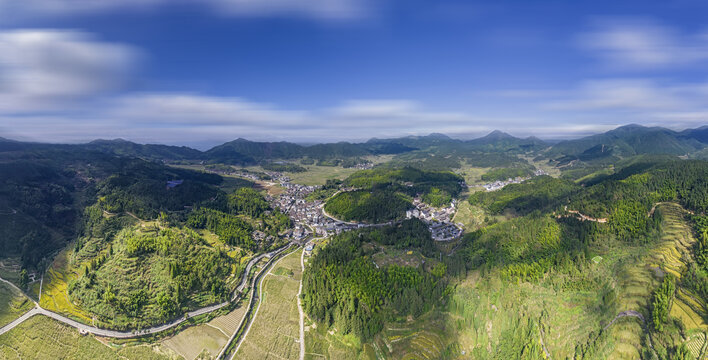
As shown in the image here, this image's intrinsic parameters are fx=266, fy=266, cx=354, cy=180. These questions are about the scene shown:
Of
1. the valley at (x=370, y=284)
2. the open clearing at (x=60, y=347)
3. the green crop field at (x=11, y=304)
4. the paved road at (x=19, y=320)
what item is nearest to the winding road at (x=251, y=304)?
the valley at (x=370, y=284)

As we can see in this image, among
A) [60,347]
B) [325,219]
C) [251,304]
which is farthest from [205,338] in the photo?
[325,219]

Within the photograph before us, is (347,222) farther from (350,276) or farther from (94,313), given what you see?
(94,313)

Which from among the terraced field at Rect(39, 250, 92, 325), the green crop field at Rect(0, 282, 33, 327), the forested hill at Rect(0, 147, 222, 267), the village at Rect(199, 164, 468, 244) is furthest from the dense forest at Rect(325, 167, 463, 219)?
the green crop field at Rect(0, 282, 33, 327)

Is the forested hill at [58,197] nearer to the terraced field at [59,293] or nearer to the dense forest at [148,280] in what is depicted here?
the terraced field at [59,293]

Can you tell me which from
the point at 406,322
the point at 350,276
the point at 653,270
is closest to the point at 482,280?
the point at 406,322

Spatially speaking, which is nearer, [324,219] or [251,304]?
[251,304]

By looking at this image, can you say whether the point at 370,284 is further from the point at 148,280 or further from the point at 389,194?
the point at 389,194
